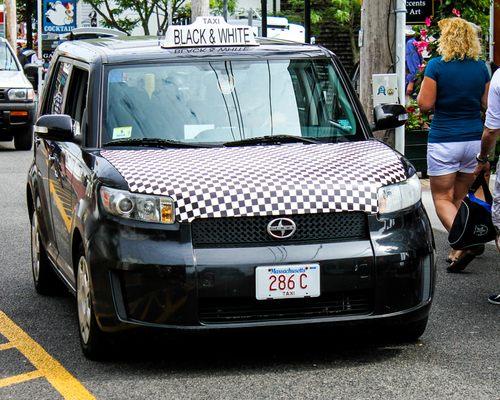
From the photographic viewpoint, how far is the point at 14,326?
24.9 feet

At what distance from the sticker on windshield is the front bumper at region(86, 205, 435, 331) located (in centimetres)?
88

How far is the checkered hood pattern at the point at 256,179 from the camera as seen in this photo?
619cm

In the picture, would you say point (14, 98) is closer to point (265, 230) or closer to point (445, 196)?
point (445, 196)

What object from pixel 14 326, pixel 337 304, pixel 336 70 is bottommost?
pixel 14 326

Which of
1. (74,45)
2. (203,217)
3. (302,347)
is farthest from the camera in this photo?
(74,45)

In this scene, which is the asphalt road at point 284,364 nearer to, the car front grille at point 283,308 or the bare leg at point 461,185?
the car front grille at point 283,308

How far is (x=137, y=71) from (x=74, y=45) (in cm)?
121

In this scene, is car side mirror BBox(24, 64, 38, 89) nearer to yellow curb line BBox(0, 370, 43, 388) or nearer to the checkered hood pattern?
the checkered hood pattern

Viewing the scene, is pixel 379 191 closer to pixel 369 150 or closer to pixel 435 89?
pixel 369 150

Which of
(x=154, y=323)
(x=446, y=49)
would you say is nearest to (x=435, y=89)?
(x=446, y=49)

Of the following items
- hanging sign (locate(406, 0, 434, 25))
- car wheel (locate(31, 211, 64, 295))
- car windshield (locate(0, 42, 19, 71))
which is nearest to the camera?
car wheel (locate(31, 211, 64, 295))

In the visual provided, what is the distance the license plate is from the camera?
6129 millimetres

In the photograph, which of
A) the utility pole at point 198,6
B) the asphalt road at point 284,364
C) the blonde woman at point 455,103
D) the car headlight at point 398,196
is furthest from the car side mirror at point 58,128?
the utility pole at point 198,6

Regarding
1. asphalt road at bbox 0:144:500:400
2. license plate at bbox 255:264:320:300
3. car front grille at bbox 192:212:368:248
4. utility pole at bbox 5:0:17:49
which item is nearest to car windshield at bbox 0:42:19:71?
asphalt road at bbox 0:144:500:400
